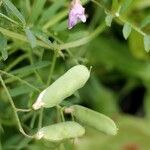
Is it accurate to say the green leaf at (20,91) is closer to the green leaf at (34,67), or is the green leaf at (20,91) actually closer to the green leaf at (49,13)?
the green leaf at (34,67)

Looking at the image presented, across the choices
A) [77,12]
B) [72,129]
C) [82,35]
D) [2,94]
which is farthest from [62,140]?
[2,94]

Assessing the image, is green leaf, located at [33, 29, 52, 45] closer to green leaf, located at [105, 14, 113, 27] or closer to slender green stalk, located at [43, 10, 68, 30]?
green leaf, located at [105, 14, 113, 27]

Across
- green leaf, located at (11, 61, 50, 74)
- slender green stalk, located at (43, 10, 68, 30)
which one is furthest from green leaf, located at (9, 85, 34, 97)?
slender green stalk, located at (43, 10, 68, 30)

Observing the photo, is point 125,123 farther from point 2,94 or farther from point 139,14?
point 2,94

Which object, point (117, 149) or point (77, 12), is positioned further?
point (117, 149)

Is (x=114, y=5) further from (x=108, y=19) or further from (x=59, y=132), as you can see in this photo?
Answer: (x=59, y=132)

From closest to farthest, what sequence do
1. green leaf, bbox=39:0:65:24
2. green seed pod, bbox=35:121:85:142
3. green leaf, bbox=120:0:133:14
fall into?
green seed pod, bbox=35:121:85:142 → green leaf, bbox=120:0:133:14 → green leaf, bbox=39:0:65:24
